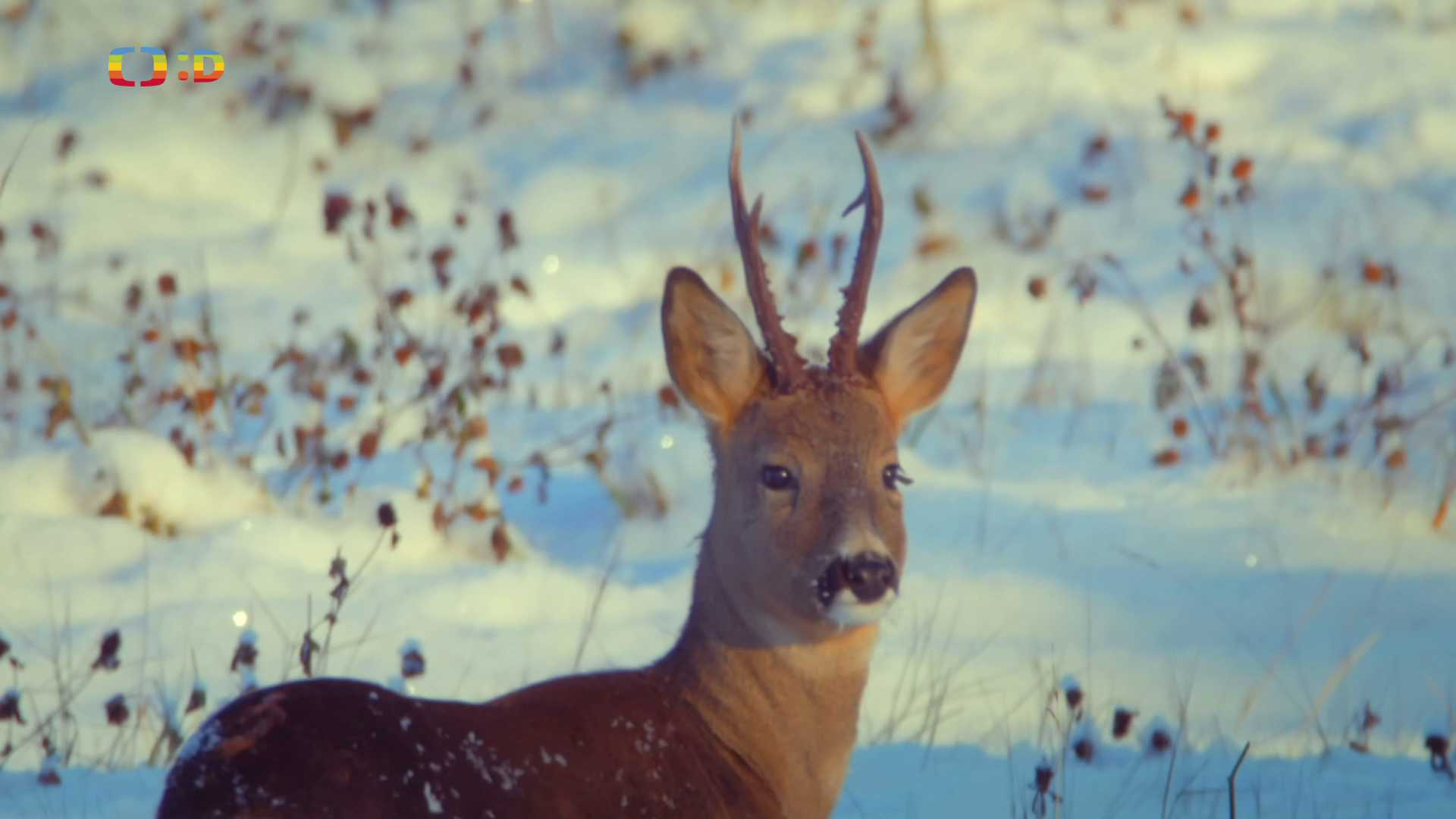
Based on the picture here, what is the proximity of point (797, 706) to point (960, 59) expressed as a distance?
8.95 m

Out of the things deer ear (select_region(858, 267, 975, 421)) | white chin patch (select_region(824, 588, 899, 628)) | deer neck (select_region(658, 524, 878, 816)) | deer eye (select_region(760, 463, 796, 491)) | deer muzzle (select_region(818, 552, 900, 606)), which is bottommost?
deer neck (select_region(658, 524, 878, 816))

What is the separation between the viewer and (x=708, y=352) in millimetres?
4059

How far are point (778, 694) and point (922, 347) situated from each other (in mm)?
854

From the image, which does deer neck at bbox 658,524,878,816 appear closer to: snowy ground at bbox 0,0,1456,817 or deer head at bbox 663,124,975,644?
deer head at bbox 663,124,975,644

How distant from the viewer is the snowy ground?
5.89 m

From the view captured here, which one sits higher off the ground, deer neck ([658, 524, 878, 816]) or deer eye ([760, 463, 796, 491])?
deer eye ([760, 463, 796, 491])

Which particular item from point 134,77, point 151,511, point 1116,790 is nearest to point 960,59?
point 134,77

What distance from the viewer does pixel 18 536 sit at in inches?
261

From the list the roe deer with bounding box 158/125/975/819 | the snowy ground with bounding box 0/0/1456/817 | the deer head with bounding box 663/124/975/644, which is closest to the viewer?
the roe deer with bounding box 158/125/975/819

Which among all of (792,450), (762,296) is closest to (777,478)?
(792,450)

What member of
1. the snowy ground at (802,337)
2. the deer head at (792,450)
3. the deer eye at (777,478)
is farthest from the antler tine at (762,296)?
the snowy ground at (802,337)

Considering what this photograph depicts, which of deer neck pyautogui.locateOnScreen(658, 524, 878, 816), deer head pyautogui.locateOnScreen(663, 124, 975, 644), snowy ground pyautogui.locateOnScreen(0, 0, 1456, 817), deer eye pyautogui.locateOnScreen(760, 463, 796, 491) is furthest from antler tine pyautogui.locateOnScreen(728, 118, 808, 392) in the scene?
snowy ground pyautogui.locateOnScreen(0, 0, 1456, 817)

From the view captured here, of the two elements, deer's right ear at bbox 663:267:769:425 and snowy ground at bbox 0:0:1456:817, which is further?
snowy ground at bbox 0:0:1456:817

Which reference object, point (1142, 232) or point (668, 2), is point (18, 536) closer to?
point (1142, 232)
